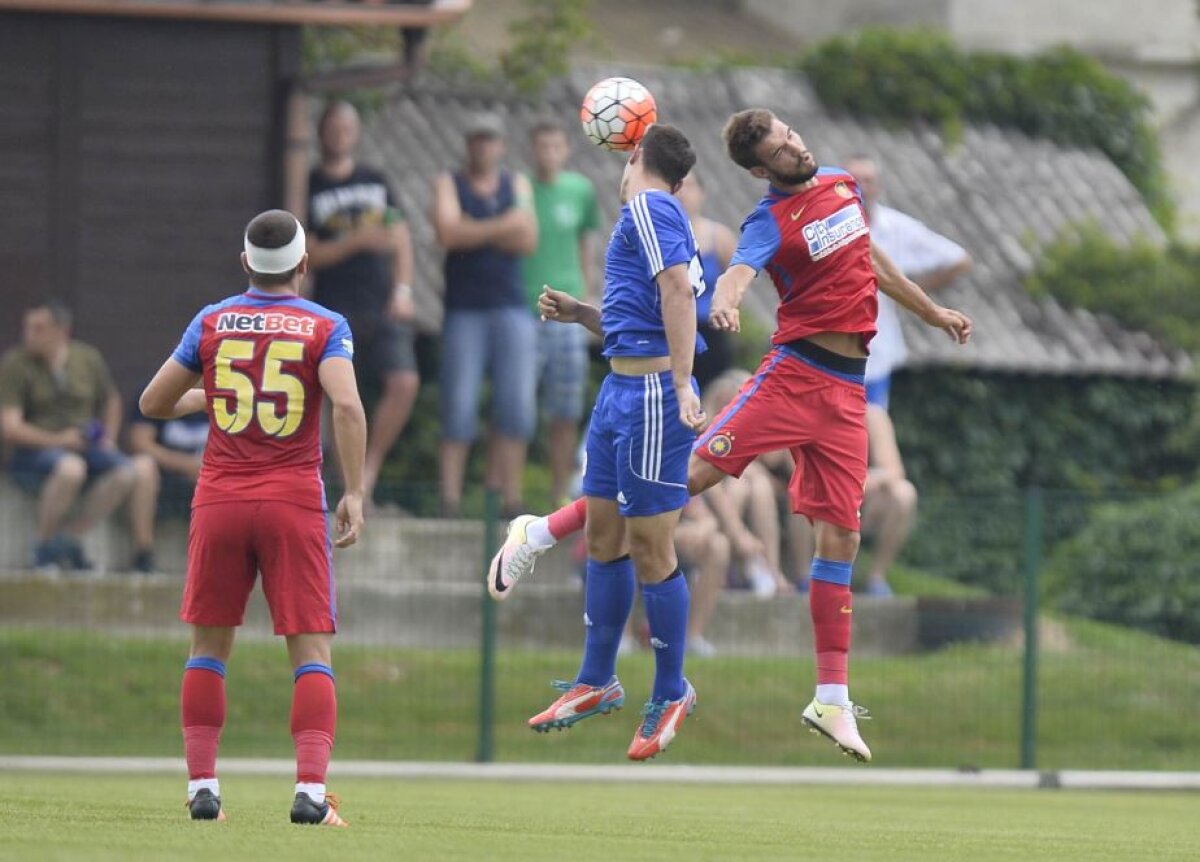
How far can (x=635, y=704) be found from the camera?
54.2 ft

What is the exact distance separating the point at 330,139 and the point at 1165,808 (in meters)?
7.61

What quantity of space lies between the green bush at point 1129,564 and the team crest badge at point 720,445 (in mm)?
7356

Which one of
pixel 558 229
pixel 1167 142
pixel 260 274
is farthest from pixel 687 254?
pixel 1167 142

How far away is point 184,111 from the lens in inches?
778

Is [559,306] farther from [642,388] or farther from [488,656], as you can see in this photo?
[488,656]

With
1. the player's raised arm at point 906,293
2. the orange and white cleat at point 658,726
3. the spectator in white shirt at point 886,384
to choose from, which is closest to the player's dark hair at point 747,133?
the player's raised arm at point 906,293

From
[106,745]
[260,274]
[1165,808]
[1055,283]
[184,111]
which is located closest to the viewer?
[260,274]

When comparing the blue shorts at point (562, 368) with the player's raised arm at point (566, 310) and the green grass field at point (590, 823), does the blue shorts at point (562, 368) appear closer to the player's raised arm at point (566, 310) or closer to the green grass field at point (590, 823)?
the green grass field at point (590, 823)

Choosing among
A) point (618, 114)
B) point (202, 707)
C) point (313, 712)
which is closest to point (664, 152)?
point (618, 114)

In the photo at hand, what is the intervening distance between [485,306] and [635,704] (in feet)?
10.2

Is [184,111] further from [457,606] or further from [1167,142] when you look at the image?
[1167,142]

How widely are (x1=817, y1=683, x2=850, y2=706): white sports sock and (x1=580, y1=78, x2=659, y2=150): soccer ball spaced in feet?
8.34

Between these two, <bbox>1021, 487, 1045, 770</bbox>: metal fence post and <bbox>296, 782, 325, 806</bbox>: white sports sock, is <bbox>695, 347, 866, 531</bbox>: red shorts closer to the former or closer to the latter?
<bbox>296, 782, 325, 806</bbox>: white sports sock

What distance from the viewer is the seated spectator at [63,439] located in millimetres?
16875
